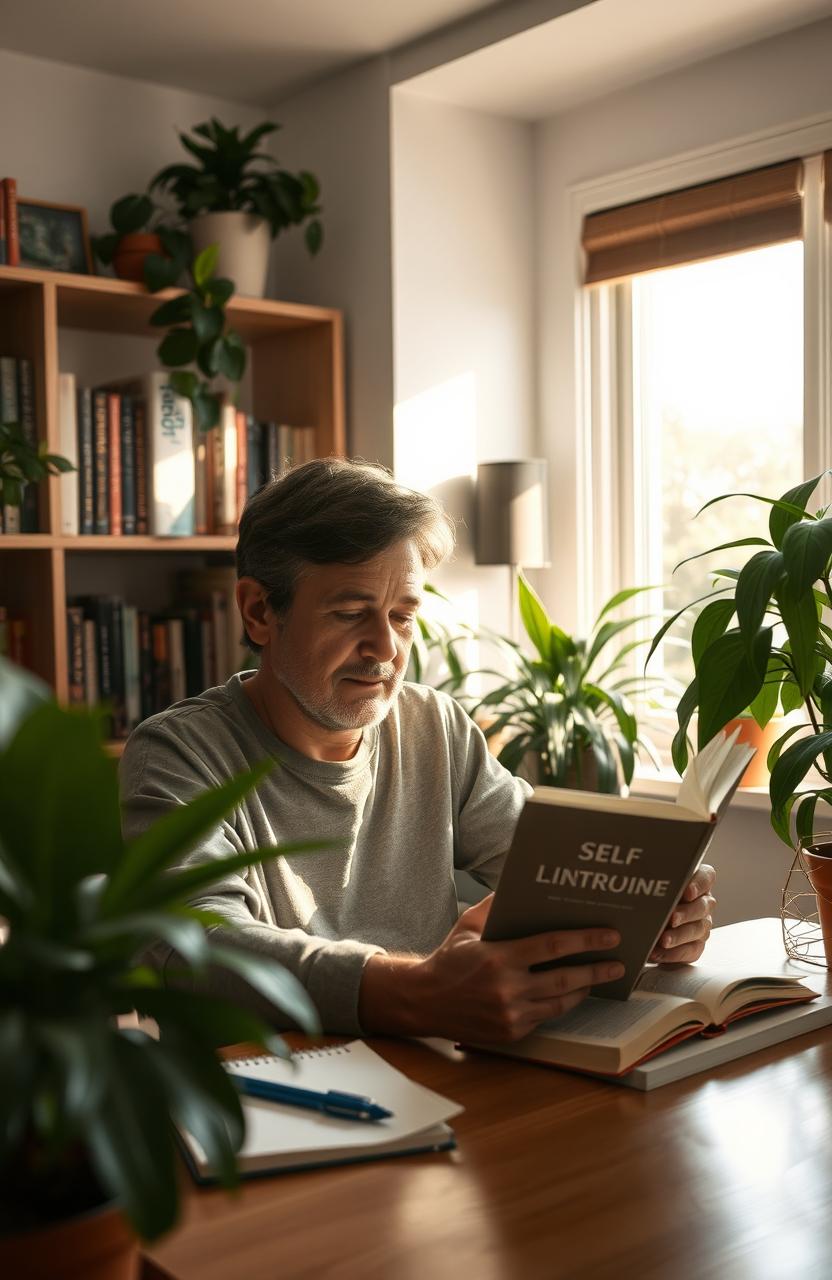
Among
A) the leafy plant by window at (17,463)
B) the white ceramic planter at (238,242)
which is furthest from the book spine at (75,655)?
the white ceramic planter at (238,242)

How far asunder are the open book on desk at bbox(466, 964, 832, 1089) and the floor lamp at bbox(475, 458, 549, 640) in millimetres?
1992

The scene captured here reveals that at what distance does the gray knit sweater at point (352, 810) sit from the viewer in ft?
5.32

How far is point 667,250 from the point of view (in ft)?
10.8

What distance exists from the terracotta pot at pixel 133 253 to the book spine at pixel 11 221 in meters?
0.27

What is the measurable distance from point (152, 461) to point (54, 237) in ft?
2.03

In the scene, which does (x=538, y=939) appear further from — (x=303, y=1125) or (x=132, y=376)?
(x=132, y=376)

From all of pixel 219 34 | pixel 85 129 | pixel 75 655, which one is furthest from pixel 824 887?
pixel 85 129

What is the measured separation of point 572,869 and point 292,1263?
1.55 feet

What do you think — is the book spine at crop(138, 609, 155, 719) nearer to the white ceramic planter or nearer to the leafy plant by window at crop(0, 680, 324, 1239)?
the white ceramic planter

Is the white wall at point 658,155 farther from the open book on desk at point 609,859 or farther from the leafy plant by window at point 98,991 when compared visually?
the leafy plant by window at point 98,991

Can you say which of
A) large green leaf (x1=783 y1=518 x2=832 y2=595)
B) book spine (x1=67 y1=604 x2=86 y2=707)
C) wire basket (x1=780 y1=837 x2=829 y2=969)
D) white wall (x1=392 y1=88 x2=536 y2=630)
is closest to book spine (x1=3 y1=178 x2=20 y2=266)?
book spine (x1=67 y1=604 x2=86 y2=707)

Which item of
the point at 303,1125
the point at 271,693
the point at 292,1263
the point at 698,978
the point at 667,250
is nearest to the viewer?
the point at 292,1263

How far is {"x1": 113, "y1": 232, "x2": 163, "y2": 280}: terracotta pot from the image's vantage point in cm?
315

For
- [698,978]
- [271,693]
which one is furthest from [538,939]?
[271,693]
